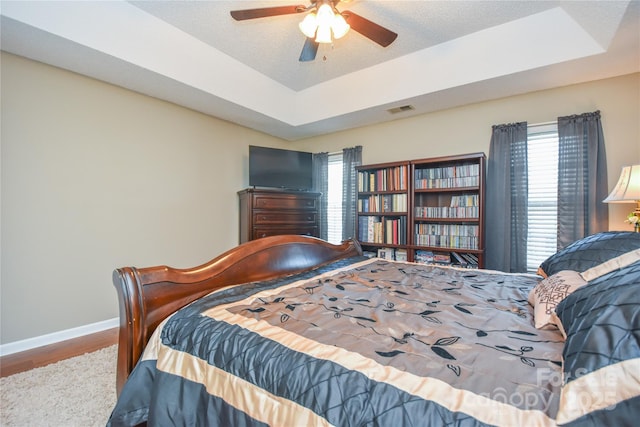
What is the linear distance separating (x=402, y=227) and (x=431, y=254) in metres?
0.45

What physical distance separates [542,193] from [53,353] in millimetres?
4640

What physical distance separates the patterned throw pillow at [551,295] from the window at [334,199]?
10.2ft

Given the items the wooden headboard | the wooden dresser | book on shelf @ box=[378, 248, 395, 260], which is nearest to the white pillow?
the wooden headboard

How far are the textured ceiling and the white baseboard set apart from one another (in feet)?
7.65

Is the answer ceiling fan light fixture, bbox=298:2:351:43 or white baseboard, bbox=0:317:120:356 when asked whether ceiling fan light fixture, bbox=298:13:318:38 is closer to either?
ceiling fan light fixture, bbox=298:2:351:43

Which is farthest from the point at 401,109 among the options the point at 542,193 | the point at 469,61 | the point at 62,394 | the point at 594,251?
the point at 62,394

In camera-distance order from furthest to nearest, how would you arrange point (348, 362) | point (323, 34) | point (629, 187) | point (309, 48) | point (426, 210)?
point (426, 210) < point (309, 48) < point (629, 187) < point (323, 34) < point (348, 362)

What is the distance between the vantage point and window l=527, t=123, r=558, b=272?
2844mm

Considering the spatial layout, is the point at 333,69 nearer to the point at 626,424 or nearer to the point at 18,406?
the point at 626,424

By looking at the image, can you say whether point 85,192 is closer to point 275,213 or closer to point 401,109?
point 275,213

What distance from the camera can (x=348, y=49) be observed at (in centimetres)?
289

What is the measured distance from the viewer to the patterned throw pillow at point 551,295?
1.02 m

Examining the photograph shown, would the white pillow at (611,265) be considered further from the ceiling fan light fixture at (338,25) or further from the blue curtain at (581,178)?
the ceiling fan light fixture at (338,25)

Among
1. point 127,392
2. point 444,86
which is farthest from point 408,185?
point 127,392
